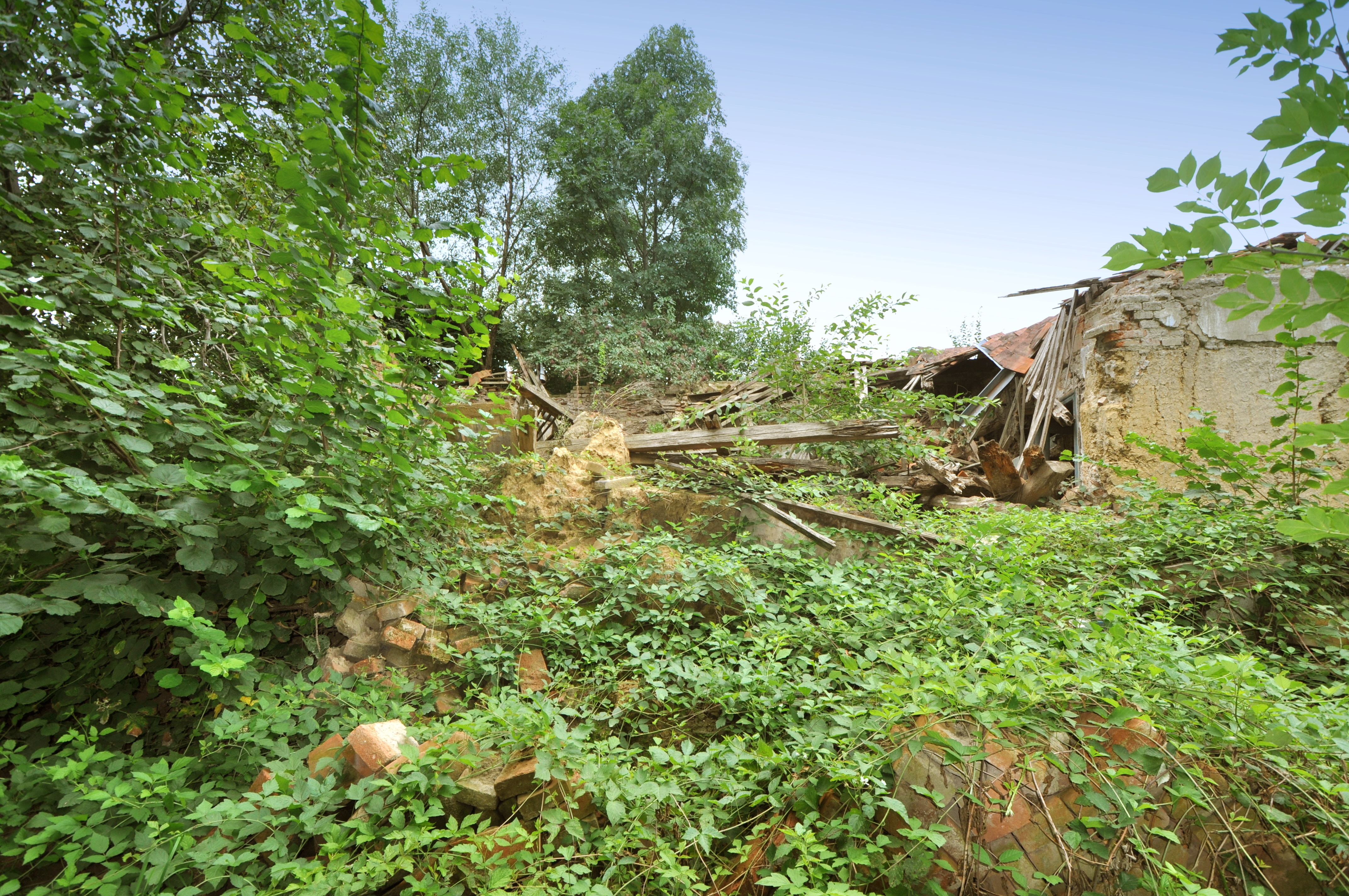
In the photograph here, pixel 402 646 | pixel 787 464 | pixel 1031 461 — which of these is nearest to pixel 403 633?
pixel 402 646

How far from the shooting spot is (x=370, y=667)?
289cm

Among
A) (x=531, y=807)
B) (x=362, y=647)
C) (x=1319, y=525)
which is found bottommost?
(x=531, y=807)

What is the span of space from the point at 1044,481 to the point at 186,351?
8621 mm

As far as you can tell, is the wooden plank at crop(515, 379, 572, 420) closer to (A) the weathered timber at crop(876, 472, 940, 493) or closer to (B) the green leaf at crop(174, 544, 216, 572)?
(A) the weathered timber at crop(876, 472, 940, 493)

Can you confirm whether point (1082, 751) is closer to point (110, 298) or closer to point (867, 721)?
point (867, 721)

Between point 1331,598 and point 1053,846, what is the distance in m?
2.92

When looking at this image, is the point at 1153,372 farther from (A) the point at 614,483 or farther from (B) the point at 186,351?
(B) the point at 186,351

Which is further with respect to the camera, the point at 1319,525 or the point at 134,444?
the point at 134,444

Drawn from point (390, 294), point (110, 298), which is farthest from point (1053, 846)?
point (110, 298)

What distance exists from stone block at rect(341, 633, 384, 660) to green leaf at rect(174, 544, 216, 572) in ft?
2.98

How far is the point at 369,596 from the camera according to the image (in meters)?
3.15

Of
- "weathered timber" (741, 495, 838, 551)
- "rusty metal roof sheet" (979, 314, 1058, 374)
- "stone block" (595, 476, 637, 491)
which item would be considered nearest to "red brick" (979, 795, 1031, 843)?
"weathered timber" (741, 495, 838, 551)

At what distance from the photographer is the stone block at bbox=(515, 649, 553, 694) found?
280 cm

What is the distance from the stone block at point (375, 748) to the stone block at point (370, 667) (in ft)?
2.47
